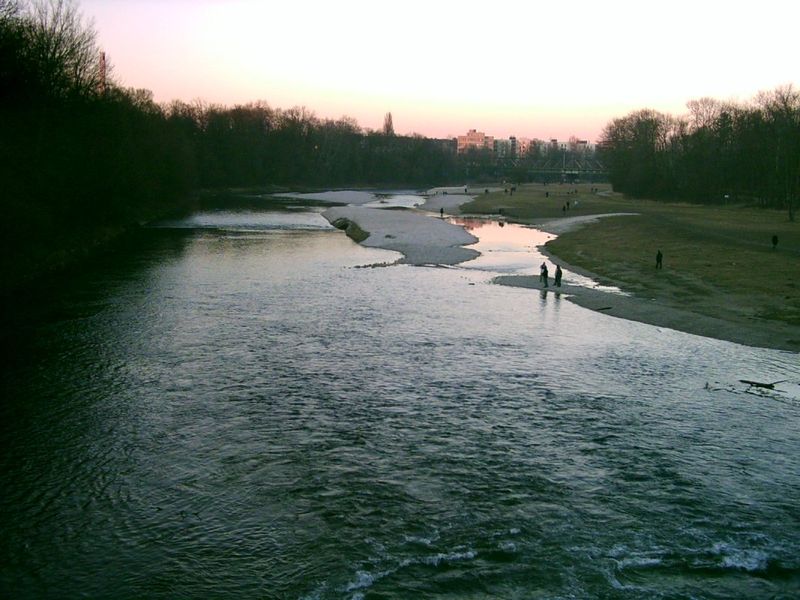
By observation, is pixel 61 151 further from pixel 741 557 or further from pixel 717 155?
pixel 717 155

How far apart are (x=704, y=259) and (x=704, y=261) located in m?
0.92

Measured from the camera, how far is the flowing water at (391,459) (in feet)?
44.0

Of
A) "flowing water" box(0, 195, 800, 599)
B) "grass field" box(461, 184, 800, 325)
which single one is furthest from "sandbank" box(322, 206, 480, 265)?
"flowing water" box(0, 195, 800, 599)

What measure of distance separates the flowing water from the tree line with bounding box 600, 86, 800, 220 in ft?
223

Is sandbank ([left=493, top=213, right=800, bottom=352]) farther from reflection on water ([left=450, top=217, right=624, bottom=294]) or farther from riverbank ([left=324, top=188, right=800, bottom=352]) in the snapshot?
reflection on water ([left=450, top=217, right=624, bottom=294])

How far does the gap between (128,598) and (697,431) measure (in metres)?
16.3

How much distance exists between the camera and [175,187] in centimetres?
11162

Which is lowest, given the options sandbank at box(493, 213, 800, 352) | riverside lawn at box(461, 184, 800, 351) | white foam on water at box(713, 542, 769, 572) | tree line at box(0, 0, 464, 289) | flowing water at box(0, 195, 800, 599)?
white foam on water at box(713, 542, 769, 572)

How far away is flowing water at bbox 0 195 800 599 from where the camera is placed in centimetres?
1341

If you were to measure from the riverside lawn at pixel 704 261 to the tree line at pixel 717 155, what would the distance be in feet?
37.8

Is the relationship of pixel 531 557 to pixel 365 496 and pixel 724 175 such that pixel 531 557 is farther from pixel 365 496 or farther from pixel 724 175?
pixel 724 175

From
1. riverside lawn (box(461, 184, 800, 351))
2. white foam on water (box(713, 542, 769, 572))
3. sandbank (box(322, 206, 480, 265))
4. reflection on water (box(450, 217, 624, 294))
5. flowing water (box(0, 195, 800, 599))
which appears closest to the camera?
flowing water (box(0, 195, 800, 599))

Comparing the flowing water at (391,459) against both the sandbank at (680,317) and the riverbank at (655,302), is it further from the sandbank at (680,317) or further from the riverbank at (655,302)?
the riverbank at (655,302)

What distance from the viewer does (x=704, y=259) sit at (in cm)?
5012
